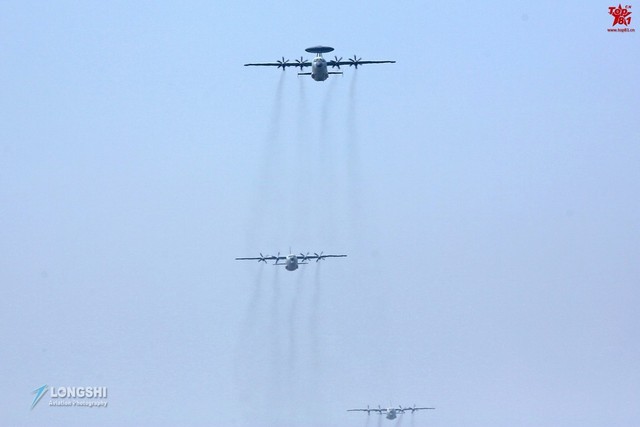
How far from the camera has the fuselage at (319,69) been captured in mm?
89812

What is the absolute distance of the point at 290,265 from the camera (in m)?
97.1

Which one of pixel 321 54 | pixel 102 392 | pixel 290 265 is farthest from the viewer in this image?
pixel 102 392

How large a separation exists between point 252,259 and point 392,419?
64.3ft

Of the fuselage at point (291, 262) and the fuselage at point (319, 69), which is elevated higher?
the fuselage at point (319, 69)

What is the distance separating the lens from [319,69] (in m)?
89.9

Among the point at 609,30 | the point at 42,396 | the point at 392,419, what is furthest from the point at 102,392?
the point at 609,30

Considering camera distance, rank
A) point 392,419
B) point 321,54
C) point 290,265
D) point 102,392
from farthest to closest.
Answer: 1. point 392,419
2. point 102,392
3. point 290,265
4. point 321,54

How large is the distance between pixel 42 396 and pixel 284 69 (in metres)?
29.8

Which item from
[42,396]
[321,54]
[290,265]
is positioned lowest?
[42,396]

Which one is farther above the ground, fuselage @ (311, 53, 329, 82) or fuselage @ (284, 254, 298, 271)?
fuselage @ (311, 53, 329, 82)

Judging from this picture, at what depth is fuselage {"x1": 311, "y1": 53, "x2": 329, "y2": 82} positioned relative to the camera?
89812 mm

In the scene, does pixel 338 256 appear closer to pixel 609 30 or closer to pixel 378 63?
pixel 378 63

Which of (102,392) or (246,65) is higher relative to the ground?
(246,65)

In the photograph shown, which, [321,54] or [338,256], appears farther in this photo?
[338,256]
